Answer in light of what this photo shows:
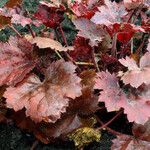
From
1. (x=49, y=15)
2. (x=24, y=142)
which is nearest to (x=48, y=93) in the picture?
(x=24, y=142)

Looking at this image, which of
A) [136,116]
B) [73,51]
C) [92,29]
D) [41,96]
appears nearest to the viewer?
[136,116]

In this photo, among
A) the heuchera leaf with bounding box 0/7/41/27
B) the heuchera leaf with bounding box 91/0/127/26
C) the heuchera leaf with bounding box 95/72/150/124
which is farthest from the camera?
the heuchera leaf with bounding box 0/7/41/27

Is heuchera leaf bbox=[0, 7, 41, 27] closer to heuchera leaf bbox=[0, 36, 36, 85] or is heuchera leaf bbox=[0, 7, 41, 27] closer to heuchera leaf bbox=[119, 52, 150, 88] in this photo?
heuchera leaf bbox=[0, 36, 36, 85]

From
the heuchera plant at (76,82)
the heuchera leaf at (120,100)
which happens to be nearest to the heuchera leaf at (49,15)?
the heuchera plant at (76,82)

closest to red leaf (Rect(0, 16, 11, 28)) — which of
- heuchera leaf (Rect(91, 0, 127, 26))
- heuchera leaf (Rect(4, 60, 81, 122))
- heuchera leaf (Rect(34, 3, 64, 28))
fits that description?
heuchera leaf (Rect(34, 3, 64, 28))

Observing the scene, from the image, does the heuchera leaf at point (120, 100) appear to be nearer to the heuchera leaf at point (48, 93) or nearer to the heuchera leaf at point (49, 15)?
the heuchera leaf at point (48, 93)

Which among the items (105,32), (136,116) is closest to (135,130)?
(136,116)

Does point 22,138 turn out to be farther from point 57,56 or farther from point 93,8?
point 93,8
